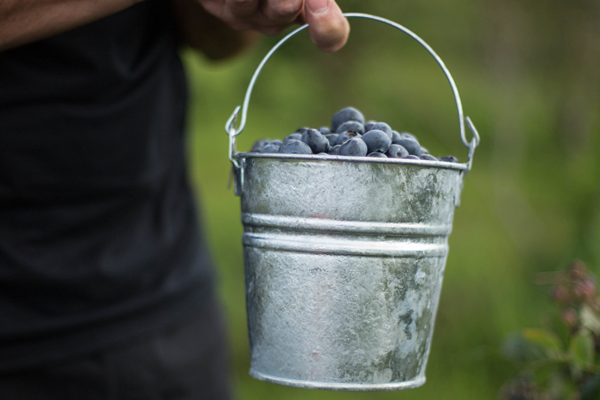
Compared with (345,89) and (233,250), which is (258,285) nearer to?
(233,250)

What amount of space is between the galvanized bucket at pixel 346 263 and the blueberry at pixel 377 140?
0.03 meters

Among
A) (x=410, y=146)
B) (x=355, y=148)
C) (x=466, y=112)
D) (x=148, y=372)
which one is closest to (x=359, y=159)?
(x=355, y=148)

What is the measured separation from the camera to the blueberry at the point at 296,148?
77 cm

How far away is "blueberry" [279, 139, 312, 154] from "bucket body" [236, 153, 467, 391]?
14 millimetres

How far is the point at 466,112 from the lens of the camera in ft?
13.8

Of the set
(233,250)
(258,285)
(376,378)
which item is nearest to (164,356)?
(258,285)

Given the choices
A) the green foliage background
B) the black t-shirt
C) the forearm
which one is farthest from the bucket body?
the green foliage background

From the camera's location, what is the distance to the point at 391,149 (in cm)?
79

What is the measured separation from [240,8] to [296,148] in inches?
11.1

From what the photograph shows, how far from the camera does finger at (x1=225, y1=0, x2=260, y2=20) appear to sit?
86 centimetres

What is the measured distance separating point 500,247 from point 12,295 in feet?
10.5

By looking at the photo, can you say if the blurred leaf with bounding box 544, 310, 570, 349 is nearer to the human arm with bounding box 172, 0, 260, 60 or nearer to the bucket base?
the bucket base

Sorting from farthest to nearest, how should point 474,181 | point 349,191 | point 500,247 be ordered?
1. point 474,181
2. point 500,247
3. point 349,191

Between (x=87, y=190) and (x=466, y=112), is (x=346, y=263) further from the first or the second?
(x=466, y=112)
